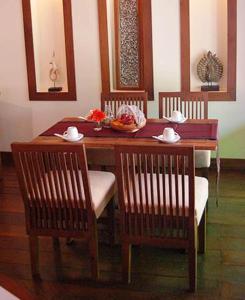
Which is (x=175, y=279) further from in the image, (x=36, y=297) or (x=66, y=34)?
(x=66, y=34)

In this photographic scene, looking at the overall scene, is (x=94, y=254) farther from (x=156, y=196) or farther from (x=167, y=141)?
(x=167, y=141)

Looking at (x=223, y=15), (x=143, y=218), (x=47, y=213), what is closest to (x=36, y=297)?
(x=47, y=213)

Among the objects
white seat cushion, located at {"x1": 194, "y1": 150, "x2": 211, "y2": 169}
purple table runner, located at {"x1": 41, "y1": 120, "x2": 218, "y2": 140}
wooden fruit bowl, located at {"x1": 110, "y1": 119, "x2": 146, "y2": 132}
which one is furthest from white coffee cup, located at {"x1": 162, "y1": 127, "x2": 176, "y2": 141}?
white seat cushion, located at {"x1": 194, "y1": 150, "x2": 211, "y2": 169}

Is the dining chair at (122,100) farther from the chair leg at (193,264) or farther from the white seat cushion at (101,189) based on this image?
the chair leg at (193,264)

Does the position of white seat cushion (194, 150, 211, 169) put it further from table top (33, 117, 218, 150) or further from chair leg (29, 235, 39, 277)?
chair leg (29, 235, 39, 277)

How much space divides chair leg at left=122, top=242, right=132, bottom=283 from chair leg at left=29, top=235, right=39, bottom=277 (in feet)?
1.79

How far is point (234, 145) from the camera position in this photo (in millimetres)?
4738

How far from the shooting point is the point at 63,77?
513 cm

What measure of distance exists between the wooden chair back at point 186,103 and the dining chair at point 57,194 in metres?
1.51

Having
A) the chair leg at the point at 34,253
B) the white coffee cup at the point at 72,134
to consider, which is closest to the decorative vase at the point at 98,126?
the white coffee cup at the point at 72,134

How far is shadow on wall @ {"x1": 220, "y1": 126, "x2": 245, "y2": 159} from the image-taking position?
4703 mm

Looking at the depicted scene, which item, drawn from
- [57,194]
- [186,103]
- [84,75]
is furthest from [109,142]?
[84,75]

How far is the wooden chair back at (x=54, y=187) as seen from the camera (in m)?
2.54

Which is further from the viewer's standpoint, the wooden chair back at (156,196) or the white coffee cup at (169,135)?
the white coffee cup at (169,135)
